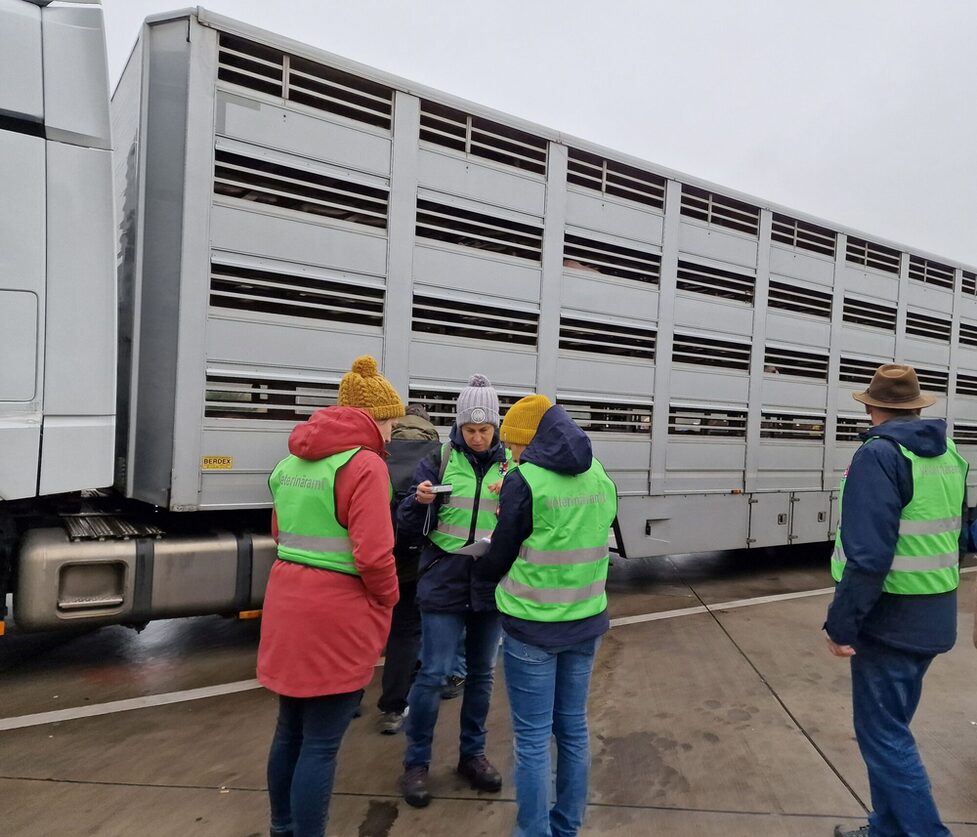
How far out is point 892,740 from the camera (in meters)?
2.48

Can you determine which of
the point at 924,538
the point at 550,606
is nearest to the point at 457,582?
the point at 550,606

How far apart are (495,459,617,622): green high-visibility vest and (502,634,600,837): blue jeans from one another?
0.13 m

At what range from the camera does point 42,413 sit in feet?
11.6

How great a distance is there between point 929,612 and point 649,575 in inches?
204

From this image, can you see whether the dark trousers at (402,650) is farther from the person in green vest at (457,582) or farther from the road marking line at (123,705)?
the road marking line at (123,705)

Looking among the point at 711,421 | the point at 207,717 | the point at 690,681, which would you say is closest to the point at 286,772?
the point at 207,717

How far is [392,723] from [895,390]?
2.82 metres

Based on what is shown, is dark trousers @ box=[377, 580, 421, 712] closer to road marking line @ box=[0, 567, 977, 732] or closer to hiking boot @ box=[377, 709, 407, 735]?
hiking boot @ box=[377, 709, 407, 735]

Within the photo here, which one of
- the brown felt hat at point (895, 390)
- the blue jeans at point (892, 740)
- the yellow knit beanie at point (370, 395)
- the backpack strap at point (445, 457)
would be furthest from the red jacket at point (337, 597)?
the brown felt hat at point (895, 390)

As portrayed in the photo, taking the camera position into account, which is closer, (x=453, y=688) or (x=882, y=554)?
(x=882, y=554)

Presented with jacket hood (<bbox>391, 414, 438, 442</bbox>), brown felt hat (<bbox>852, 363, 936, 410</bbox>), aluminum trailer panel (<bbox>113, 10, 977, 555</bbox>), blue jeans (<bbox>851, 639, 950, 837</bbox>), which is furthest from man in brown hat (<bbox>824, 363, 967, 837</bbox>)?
aluminum trailer panel (<bbox>113, 10, 977, 555</bbox>)

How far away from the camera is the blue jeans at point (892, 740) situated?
2412 millimetres

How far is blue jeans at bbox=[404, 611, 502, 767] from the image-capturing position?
296 centimetres

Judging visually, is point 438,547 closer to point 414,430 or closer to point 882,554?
point 414,430
